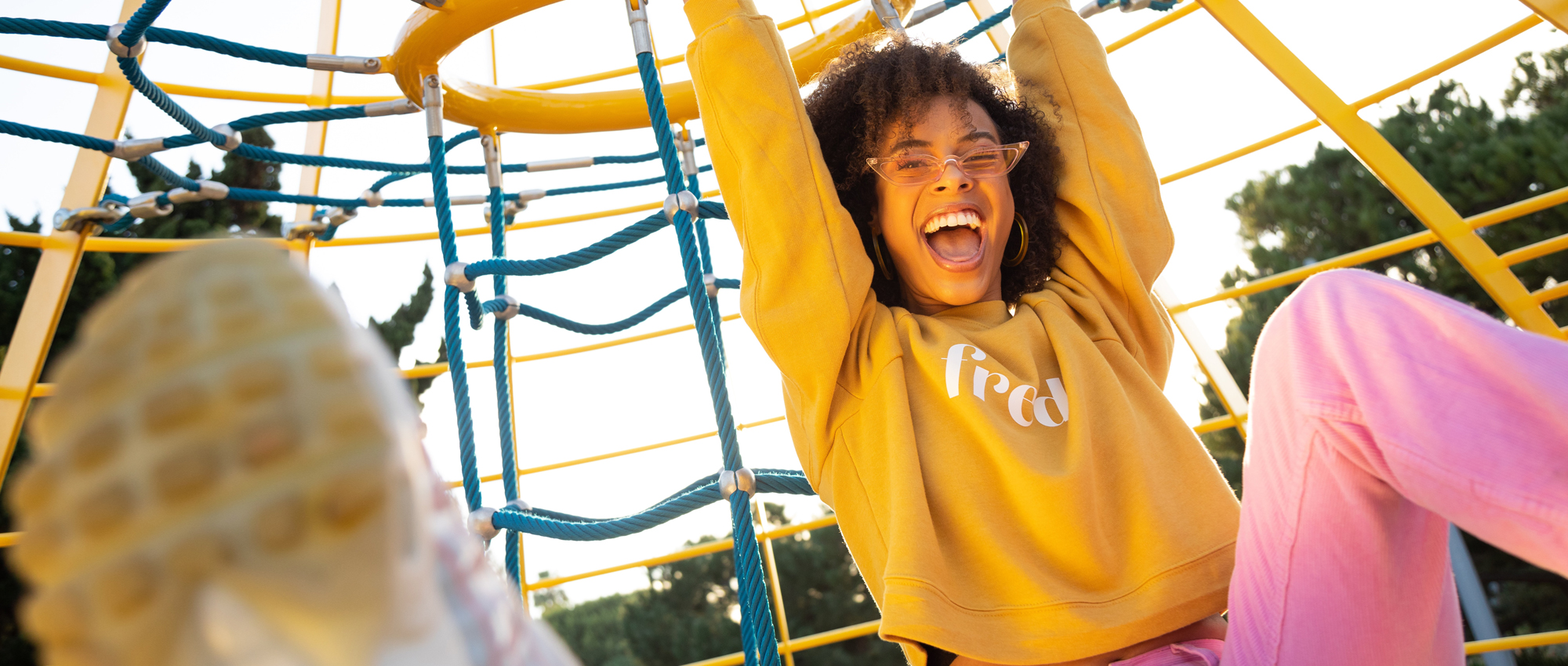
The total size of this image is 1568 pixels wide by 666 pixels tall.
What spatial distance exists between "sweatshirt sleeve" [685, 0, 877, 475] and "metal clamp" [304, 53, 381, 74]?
81 centimetres

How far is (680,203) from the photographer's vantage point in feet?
5.03

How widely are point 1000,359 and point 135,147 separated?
188cm

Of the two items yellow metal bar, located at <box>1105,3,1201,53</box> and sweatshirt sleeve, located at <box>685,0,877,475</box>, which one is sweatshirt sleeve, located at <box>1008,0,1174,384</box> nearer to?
sweatshirt sleeve, located at <box>685,0,877,475</box>

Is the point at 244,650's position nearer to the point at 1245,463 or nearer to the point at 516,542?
the point at 1245,463

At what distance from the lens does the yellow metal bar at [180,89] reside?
7.95ft

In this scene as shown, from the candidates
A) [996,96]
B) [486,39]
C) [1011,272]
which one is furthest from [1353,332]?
[486,39]

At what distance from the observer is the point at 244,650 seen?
0.29 m

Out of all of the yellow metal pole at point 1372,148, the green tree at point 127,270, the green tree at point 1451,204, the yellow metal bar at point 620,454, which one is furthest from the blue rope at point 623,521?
the green tree at point 1451,204

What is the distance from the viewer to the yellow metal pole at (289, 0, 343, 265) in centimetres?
298

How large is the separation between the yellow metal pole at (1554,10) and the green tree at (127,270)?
15.0 ft

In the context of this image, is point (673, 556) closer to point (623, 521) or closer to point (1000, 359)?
point (623, 521)

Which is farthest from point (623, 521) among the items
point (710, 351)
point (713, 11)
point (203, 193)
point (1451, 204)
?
point (1451, 204)

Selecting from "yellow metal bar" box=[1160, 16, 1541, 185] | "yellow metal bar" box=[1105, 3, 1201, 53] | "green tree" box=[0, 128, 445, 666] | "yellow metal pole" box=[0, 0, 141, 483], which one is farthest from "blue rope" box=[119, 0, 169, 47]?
"green tree" box=[0, 128, 445, 666]

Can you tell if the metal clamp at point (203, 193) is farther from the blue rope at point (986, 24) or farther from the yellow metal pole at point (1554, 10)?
the yellow metal pole at point (1554, 10)
